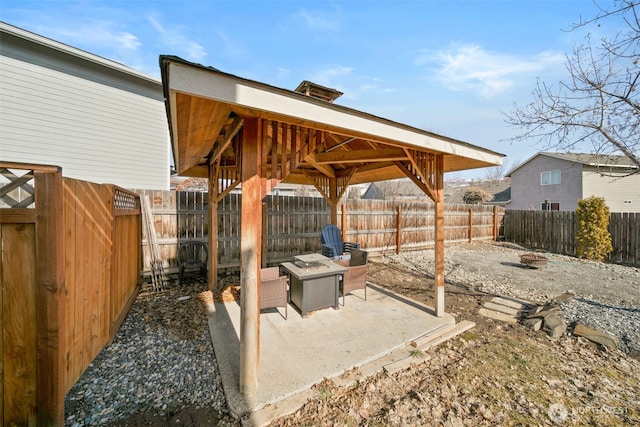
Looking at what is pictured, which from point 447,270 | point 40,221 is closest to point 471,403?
point 40,221

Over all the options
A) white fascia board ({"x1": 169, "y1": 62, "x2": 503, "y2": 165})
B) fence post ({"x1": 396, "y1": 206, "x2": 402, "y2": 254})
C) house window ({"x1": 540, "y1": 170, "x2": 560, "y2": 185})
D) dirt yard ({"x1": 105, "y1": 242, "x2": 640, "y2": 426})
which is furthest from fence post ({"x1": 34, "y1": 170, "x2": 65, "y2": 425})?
house window ({"x1": 540, "y1": 170, "x2": 560, "y2": 185})

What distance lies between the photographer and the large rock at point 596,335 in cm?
299

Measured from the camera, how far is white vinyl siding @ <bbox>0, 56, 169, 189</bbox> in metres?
5.79

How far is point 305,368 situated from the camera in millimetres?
2477

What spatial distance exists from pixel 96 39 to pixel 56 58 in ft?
3.43

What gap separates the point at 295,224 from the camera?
6.74 metres

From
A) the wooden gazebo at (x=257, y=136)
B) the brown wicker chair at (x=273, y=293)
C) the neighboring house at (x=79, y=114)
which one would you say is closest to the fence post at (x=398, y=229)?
the wooden gazebo at (x=257, y=136)

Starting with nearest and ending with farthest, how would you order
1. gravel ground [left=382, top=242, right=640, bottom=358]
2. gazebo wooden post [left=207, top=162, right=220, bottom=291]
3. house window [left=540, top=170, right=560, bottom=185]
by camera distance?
gravel ground [left=382, top=242, right=640, bottom=358], gazebo wooden post [left=207, top=162, right=220, bottom=291], house window [left=540, top=170, right=560, bottom=185]

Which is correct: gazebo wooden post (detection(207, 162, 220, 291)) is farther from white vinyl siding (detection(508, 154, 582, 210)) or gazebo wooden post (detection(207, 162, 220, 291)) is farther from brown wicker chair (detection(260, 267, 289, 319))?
white vinyl siding (detection(508, 154, 582, 210))

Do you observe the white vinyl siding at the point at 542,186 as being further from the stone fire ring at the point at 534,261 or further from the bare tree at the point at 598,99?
the bare tree at the point at 598,99

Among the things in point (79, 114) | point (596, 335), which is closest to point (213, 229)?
point (79, 114)

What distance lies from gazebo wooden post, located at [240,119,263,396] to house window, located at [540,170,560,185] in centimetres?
2045

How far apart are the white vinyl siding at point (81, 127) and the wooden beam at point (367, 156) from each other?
6.35m

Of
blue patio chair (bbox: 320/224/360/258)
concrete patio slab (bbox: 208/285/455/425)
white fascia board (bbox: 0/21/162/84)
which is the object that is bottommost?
concrete patio slab (bbox: 208/285/455/425)
